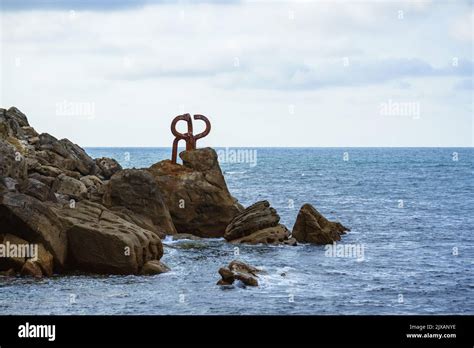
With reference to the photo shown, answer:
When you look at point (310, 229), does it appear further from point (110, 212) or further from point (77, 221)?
point (77, 221)

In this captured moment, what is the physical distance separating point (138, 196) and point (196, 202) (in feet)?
17.5

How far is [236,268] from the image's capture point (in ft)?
112

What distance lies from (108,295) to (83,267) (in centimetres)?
422

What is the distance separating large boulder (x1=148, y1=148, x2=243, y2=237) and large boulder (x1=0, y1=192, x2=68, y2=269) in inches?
566

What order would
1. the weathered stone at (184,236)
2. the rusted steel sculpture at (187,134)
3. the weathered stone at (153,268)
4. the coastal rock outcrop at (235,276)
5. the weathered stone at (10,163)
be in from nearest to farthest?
the coastal rock outcrop at (235,276), the weathered stone at (153,268), the weathered stone at (10,163), the weathered stone at (184,236), the rusted steel sculpture at (187,134)

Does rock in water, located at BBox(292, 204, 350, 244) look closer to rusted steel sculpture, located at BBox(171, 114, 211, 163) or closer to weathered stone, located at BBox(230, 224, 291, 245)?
weathered stone, located at BBox(230, 224, 291, 245)

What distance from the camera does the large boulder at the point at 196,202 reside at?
4897 centimetres

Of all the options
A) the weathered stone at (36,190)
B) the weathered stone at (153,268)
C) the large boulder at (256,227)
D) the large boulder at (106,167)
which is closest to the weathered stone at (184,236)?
the large boulder at (256,227)

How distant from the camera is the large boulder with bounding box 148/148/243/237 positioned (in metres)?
49.0

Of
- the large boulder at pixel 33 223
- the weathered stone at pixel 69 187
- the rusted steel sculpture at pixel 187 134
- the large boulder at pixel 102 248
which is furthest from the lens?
the rusted steel sculpture at pixel 187 134

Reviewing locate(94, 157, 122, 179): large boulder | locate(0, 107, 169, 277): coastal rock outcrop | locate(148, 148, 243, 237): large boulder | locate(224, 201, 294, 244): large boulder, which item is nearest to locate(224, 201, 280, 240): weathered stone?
locate(224, 201, 294, 244): large boulder

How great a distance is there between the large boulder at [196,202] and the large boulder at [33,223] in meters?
14.4

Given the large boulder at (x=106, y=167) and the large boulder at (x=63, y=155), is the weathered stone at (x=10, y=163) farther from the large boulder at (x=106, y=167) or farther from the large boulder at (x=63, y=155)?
the large boulder at (x=106, y=167)

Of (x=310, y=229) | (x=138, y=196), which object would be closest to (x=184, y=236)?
(x=138, y=196)
